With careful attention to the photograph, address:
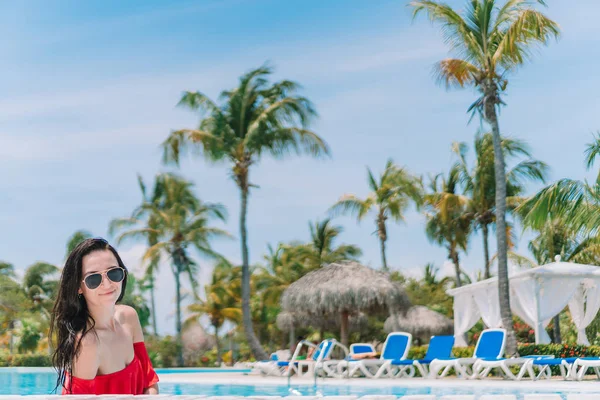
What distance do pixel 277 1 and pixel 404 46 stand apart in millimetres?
9493

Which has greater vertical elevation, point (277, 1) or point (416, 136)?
point (277, 1)

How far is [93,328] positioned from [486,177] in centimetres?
2741

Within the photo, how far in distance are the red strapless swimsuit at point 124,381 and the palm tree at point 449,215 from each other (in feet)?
88.7

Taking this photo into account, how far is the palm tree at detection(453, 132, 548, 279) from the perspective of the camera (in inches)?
1062

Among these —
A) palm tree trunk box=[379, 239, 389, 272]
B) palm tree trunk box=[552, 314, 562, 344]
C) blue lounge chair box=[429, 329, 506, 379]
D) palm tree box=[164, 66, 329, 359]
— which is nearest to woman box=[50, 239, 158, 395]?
blue lounge chair box=[429, 329, 506, 379]

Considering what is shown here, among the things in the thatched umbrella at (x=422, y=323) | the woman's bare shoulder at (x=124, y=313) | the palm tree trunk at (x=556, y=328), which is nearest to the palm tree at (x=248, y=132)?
the thatched umbrella at (x=422, y=323)

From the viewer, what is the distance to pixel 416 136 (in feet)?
149

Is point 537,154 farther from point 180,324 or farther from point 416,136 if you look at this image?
point 416,136

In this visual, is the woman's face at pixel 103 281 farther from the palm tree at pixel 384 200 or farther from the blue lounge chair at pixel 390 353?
the palm tree at pixel 384 200

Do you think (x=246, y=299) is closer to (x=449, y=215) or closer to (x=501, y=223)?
(x=449, y=215)

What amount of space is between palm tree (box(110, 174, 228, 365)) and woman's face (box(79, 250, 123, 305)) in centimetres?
2968

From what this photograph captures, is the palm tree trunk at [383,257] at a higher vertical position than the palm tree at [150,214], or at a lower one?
lower

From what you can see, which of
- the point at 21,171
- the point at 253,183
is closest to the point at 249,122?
the point at 253,183

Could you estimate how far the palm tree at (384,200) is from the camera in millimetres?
30641
